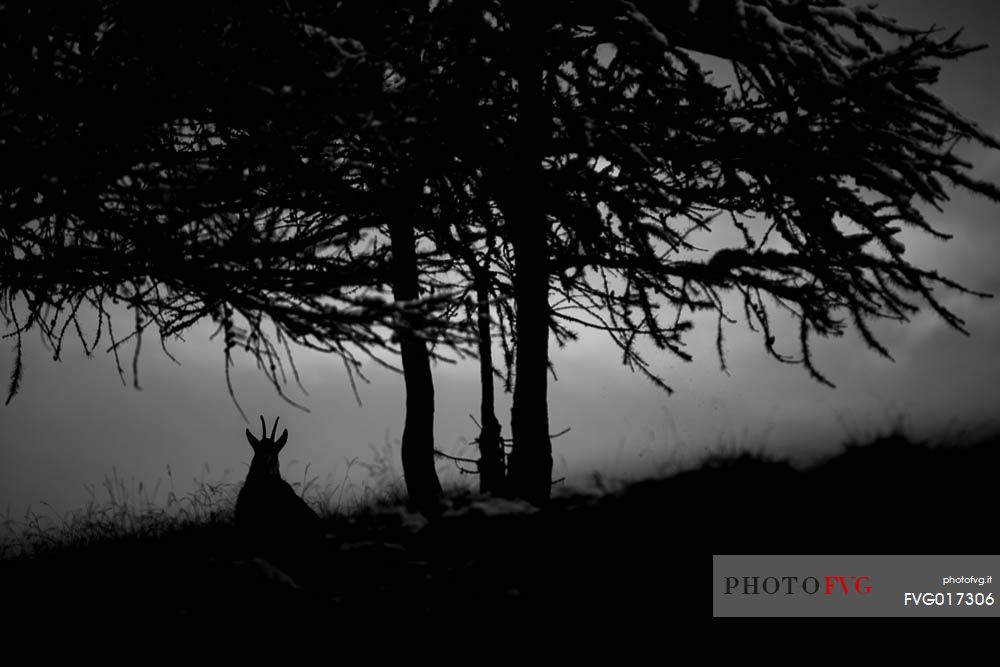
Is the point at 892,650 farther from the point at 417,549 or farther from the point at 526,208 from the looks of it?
the point at 526,208

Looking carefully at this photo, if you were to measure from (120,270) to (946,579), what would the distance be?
16.3ft

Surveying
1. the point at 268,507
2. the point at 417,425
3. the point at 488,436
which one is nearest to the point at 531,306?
the point at 488,436

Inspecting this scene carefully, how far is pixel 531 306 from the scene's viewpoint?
19.2 feet

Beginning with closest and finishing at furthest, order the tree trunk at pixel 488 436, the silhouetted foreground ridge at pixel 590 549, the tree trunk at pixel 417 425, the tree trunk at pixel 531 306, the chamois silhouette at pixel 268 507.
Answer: the silhouetted foreground ridge at pixel 590 549
the chamois silhouette at pixel 268 507
the tree trunk at pixel 531 306
the tree trunk at pixel 488 436
the tree trunk at pixel 417 425

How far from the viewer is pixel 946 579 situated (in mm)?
2902

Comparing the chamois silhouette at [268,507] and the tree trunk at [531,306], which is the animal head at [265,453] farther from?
the tree trunk at [531,306]

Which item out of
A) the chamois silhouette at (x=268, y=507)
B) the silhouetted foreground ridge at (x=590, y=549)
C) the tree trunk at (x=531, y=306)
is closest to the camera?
the silhouetted foreground ridge at (x=590, y=549)

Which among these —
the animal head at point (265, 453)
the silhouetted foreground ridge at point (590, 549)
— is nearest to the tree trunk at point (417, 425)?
the animal head at point (265, 453)

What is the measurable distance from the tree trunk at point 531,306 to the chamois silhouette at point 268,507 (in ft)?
6.37

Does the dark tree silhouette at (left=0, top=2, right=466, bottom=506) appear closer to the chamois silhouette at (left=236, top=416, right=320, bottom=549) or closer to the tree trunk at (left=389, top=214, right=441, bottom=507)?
the chamois silhouette at (left=236, top=416, right=320, bottom=549)

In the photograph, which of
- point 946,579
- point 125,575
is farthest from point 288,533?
point 946,579

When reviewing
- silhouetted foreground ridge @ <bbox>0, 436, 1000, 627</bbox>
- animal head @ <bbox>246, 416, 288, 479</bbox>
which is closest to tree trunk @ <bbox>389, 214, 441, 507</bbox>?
animal head @ <bbox>246, 416, 288, 479</bbox>

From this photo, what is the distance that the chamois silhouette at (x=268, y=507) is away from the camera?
493cm

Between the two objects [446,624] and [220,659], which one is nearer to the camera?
[220,659]
